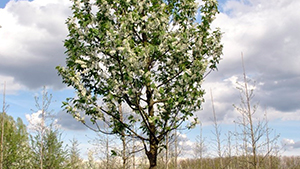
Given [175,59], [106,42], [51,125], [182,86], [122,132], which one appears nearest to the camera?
[106,42]

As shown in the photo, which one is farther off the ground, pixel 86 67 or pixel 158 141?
pixel 86 67

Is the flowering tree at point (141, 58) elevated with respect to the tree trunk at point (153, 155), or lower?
elevated

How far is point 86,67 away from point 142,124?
8.09ft

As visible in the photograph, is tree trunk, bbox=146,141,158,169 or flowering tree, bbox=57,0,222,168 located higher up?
flowering tree, bbox=57,0,222,168

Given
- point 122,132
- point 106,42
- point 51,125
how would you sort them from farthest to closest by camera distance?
point 51,125 → point 122,132 → point 106,42

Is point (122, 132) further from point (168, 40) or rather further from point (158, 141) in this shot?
point (168, 40)

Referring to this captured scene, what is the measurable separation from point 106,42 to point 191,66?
2.43m

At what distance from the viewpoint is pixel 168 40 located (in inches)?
301

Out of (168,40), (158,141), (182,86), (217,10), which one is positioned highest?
(217,10)

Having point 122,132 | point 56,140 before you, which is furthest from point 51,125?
point 122,132

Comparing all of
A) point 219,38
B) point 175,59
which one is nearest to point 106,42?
point 175,59

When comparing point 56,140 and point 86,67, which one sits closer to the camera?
point 86,67

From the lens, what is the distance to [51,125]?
21.1 m

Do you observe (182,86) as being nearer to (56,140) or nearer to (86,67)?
(86,67)
